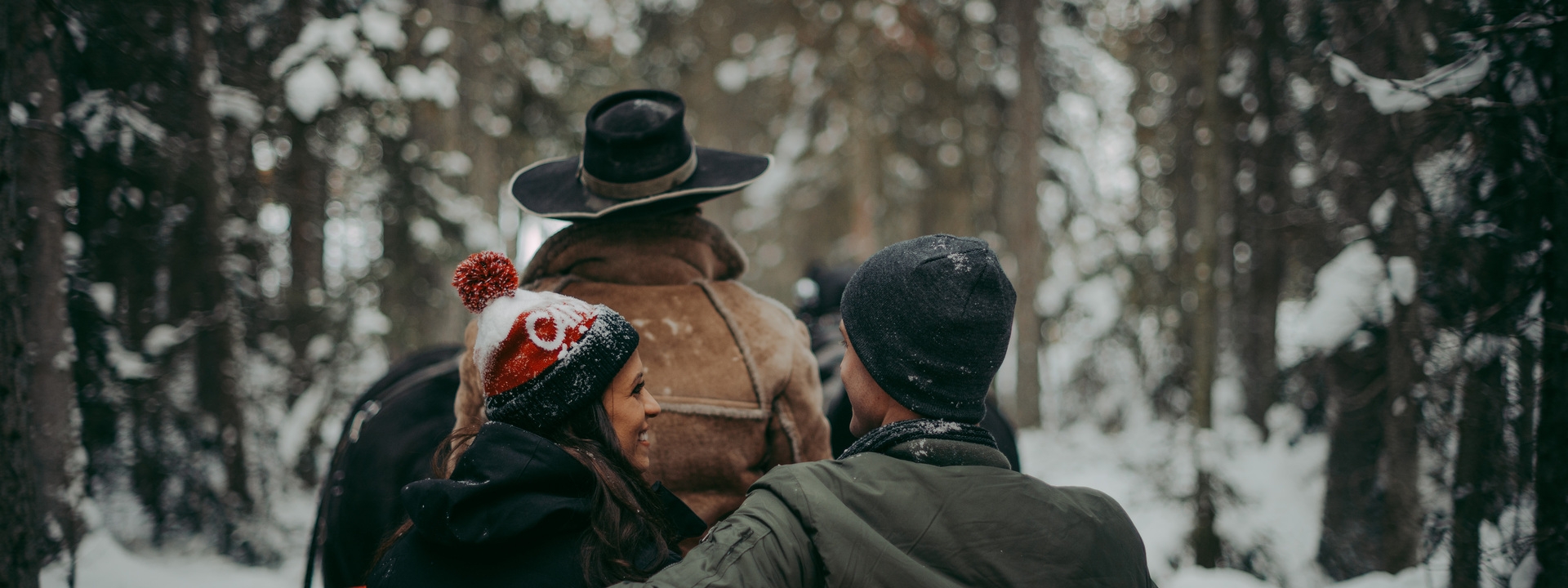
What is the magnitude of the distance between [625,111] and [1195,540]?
501cm

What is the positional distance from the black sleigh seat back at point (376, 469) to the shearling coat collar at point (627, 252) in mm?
827

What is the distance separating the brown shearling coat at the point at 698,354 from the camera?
2.18 metres

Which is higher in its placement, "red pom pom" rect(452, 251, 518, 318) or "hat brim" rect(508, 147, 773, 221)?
"hat brim" rect(508, 147, 773, 221)

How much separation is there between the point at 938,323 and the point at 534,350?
75 cm

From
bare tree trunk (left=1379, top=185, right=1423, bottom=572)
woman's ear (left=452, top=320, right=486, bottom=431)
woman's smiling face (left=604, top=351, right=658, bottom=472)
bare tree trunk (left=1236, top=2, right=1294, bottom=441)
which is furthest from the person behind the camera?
bare tree trunk (left=1236, top=2, right=1294, bottom=441)

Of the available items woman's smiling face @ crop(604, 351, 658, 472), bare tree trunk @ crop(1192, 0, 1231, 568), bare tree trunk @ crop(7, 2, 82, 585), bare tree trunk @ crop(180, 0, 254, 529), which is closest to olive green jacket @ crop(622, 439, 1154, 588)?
woman's smiling face @ crop(604, 351, 658, 472)

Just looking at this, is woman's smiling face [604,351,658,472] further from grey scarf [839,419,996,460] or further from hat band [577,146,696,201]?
hat band [577,146,696,201]

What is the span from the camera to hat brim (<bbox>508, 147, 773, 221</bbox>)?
2264 millimetres

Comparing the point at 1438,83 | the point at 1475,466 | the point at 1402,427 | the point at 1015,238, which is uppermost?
the point at 1438,83

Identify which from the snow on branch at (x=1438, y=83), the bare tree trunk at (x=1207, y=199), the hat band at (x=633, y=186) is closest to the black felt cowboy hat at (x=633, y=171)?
the hat band at (x=633, y=186)

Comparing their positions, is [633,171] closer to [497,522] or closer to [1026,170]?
[497,522]

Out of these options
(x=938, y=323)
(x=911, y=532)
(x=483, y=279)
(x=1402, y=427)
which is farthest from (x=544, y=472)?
(x=1402, y=427)

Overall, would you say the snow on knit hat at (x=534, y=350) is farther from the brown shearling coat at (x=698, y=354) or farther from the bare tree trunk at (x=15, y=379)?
the bare tree trunk at (x=15, y=379)

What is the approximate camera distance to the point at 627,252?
2.36 meters
